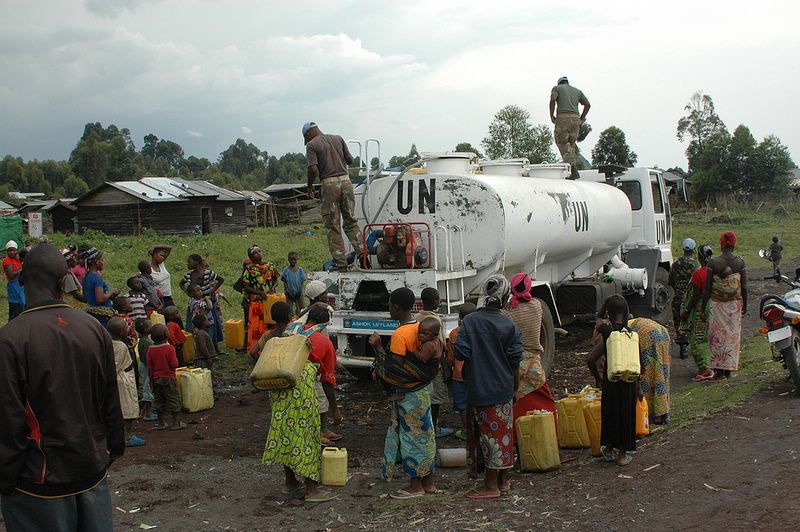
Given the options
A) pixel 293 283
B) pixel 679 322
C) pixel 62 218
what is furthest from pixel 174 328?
pixel 62 218

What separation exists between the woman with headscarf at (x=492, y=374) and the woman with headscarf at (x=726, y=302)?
3.96m

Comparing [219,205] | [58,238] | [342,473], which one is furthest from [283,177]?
[342,473]

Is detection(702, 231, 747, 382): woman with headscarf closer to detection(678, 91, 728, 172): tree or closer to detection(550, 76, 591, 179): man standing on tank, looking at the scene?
detection(550, 76, 591, 179): man standing on tank

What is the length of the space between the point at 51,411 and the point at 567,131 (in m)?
11.4

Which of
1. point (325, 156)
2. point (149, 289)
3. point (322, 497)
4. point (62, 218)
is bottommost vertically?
point (322, 497)

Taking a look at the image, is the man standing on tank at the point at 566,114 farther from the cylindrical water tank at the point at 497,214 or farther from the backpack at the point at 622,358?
the backpack at the point at 622,358

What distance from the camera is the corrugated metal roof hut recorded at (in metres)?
35.1

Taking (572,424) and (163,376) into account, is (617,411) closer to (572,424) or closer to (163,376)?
(572,424)

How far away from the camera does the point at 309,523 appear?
467cm

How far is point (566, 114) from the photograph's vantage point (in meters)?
12.6

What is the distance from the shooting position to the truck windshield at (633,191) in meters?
12.7

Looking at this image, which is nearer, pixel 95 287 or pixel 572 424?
pixel 572 424

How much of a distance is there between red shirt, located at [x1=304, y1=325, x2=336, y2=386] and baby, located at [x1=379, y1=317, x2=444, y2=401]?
0.51 m

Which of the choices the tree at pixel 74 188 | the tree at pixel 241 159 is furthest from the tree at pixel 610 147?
Result: the tree at pixel 241 159
